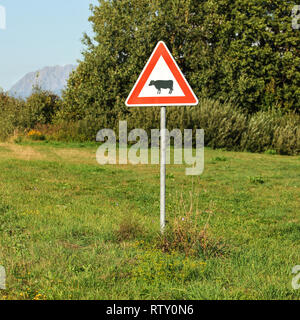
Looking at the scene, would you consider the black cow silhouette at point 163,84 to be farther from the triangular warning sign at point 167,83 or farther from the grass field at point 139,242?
the grass field at point 139,242

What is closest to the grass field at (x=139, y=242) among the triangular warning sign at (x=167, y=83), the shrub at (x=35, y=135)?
the triangular warning sign at (x=167, y=83)

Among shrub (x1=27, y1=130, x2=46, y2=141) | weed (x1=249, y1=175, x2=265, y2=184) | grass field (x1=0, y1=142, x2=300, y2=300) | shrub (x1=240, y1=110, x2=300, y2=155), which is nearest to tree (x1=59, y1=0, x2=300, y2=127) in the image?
shrub (x1=27, y1=130, x2=46, y2=141)

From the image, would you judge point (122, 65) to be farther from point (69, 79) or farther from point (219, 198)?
point (219, 198)

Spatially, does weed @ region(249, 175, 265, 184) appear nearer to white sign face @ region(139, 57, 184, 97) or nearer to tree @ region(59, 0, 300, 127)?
white sign face @ region(139, 57, 184, 97)

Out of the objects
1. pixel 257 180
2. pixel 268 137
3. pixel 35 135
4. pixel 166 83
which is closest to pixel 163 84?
pixel 166 83

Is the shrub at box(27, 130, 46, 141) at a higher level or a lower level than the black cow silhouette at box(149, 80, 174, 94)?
lower

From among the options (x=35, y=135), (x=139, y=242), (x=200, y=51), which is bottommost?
(x=35, y=135)

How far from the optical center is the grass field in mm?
4746

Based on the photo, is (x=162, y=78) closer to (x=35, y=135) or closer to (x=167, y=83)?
(x=167, y=83)

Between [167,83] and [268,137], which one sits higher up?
[167,83]

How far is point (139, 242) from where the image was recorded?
639 centimetres

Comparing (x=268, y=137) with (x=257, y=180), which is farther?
(x=268, y=137)

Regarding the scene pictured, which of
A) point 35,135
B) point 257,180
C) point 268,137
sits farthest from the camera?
point 35,135

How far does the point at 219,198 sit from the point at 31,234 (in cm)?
571
